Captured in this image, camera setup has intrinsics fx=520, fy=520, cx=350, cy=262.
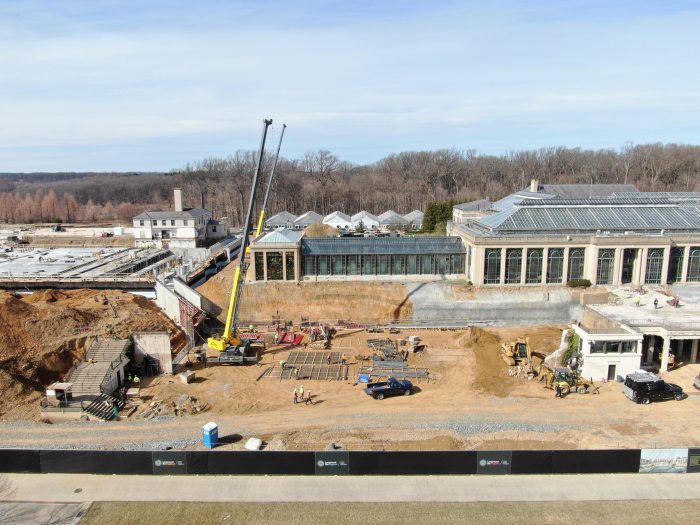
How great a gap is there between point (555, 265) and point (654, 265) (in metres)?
11.2

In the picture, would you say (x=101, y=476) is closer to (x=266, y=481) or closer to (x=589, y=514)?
(x=266, y=481)

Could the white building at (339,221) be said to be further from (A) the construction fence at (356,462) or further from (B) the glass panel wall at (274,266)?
(A) the construction fence at (356,462)

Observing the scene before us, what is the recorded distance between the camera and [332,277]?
209 ft

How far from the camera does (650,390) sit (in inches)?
1437

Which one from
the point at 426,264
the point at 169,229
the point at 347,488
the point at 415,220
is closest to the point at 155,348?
the point at 347,488

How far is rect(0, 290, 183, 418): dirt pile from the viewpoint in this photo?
37.8m

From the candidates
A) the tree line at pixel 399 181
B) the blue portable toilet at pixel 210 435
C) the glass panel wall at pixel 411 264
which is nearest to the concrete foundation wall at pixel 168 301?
the blue portable toilet at pixel 210 435

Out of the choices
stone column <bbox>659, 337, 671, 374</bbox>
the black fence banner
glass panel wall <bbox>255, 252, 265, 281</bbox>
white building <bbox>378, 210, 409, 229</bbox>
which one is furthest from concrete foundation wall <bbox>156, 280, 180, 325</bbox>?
white building <bbox>378, 210, 409, 229</bbox>

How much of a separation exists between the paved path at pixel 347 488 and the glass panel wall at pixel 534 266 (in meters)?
35.1

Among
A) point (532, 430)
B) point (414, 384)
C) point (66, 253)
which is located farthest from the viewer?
point (66, 253)

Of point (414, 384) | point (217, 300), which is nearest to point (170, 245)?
point (217, 300)

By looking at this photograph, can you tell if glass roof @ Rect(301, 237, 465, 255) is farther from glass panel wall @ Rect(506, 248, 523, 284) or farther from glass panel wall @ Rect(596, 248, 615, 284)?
glass panel wall @ Rect(596, 248, 615, 284)

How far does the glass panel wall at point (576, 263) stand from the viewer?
60.4 meters

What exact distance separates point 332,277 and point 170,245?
45269mm
